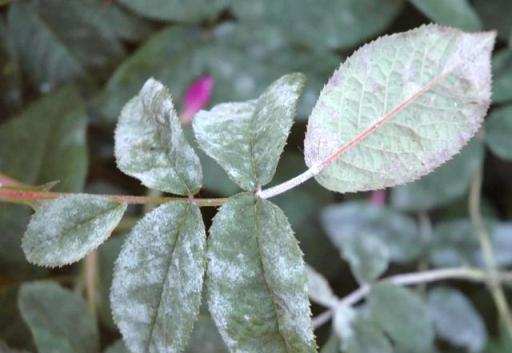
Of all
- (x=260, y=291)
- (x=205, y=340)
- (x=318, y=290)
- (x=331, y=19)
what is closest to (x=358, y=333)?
(x=318, y=290)

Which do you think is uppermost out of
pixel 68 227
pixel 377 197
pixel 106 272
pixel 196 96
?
pixel 68 227

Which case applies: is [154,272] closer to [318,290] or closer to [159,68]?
[318,290]

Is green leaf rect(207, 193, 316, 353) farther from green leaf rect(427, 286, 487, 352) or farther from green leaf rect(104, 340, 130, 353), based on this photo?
green leaf rect(427, 286, 487, 352)

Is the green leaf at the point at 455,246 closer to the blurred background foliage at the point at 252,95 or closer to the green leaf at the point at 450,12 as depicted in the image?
the blurred background foliage at the point at 252,95

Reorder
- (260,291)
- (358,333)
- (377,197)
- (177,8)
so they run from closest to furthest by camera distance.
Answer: (260,291) → (358,333) → (177,8) → (377,197)

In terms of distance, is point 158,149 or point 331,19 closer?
point 158,149

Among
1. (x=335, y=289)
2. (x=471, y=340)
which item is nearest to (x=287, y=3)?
(x=335, y=289)
